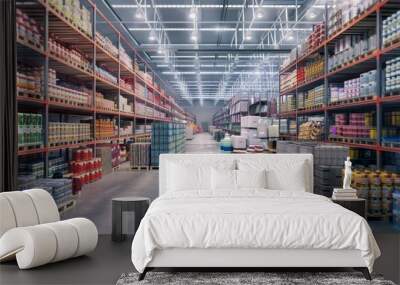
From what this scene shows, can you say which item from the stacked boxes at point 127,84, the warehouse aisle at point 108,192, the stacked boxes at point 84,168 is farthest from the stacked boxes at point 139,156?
the stacked boxes at point 84,168

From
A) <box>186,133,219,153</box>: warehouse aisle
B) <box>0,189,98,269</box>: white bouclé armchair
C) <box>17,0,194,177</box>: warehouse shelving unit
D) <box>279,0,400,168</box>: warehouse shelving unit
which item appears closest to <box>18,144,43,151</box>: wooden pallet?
<box>17,0,194,177</box>: warehouse shelving unit

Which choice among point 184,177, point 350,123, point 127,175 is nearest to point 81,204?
point 184,177

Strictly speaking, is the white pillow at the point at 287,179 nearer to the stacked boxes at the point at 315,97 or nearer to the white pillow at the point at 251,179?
the white pillow at the point at 251,179

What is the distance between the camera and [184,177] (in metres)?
5.37

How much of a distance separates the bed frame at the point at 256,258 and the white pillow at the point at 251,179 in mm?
1420

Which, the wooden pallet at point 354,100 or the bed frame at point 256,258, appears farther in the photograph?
the wooden pallet at point 354,100

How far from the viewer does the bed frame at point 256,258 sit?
386 cm

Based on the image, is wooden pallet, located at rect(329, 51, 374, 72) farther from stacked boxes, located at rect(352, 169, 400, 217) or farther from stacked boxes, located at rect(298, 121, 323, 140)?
stacked boxes, located at rect(352, 169, 400, 217)

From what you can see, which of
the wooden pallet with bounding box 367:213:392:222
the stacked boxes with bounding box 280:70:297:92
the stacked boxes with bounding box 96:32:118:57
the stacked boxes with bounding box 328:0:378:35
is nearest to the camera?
the wooden pallet with bounding box 367:213:392:222

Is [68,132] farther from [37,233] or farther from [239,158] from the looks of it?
[37,233]

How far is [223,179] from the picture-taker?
528 cm

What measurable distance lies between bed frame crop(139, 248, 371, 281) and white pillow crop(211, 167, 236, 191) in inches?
56.6

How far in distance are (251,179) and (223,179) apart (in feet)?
1.06

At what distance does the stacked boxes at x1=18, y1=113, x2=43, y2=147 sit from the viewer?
6.83 m
